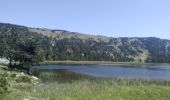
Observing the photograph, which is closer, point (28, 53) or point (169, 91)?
point (169, 91)

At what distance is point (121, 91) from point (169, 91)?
5904 millimetres

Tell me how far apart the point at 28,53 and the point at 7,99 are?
76774 millimetres

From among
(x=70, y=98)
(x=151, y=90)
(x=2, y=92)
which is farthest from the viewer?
(x=151, y=90)

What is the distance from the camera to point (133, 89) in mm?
41000

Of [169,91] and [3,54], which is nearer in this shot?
[169,91]

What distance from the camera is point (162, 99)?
36438 millimetres

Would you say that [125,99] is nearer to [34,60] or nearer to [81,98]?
[81,98]

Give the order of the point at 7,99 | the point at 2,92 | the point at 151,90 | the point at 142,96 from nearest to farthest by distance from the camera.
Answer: the point at 7,99
the point at 2,92
the point at 142,96
the point at 151,90

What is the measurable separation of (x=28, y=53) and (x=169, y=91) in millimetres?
68984

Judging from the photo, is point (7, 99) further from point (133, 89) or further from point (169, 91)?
point (169, 91)

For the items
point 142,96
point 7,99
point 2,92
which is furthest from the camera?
point 142,96

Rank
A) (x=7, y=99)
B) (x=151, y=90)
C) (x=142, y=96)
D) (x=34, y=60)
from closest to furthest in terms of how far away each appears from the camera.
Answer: (x=7, y=99) → (x=142, y=96) → (x=151, y=90) → (x=34, y=60)

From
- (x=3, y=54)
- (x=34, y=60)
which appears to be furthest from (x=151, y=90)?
(x=3, y=54)

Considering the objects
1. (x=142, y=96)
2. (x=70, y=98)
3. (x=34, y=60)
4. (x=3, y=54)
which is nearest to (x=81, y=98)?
(x=70, y=98)
